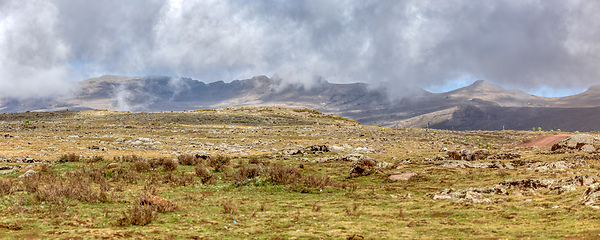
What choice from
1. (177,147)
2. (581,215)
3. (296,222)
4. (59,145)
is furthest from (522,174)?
(59,145)

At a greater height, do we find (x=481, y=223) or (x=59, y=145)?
(x=59, y=145)

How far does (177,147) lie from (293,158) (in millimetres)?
12242

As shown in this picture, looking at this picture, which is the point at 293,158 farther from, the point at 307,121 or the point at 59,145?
the point at 307,121

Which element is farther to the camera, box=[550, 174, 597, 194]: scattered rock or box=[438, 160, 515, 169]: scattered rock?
box=[438, 160, 515, 169]: scattered rock

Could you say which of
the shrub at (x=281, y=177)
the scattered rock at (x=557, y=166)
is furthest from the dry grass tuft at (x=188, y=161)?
the scattered rock at (x=557, y=166)

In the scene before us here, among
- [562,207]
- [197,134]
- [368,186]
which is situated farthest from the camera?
[197,134]

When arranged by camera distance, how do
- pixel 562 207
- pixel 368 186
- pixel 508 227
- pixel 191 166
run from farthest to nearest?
pixel 191 166 < pixel 368 186 < pixel 562 207 < pixel 508 227

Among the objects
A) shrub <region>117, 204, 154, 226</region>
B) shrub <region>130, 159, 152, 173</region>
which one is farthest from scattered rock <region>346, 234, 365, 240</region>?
shrub <region>130, 159, 152, 173</region>

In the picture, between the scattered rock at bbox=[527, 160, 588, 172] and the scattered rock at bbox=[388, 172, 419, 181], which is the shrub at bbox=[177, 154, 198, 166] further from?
the scattered rock at bbox=[527, 160, 588, 172]

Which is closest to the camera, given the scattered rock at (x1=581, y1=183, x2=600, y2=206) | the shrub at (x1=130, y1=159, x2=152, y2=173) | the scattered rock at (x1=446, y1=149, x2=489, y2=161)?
the scattered rock at (x1=581, y1=183, x2=600, y2=206)

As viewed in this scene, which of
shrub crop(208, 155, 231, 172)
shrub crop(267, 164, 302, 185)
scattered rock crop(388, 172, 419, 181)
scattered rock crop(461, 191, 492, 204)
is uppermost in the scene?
shrub crop(208, 155, 231, 172)

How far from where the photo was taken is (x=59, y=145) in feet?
106

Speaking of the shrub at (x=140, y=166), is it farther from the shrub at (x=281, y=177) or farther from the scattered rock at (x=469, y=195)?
the scattered rock at (x=469, y=195)

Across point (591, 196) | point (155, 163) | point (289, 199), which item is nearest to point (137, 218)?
point (289, 199)
